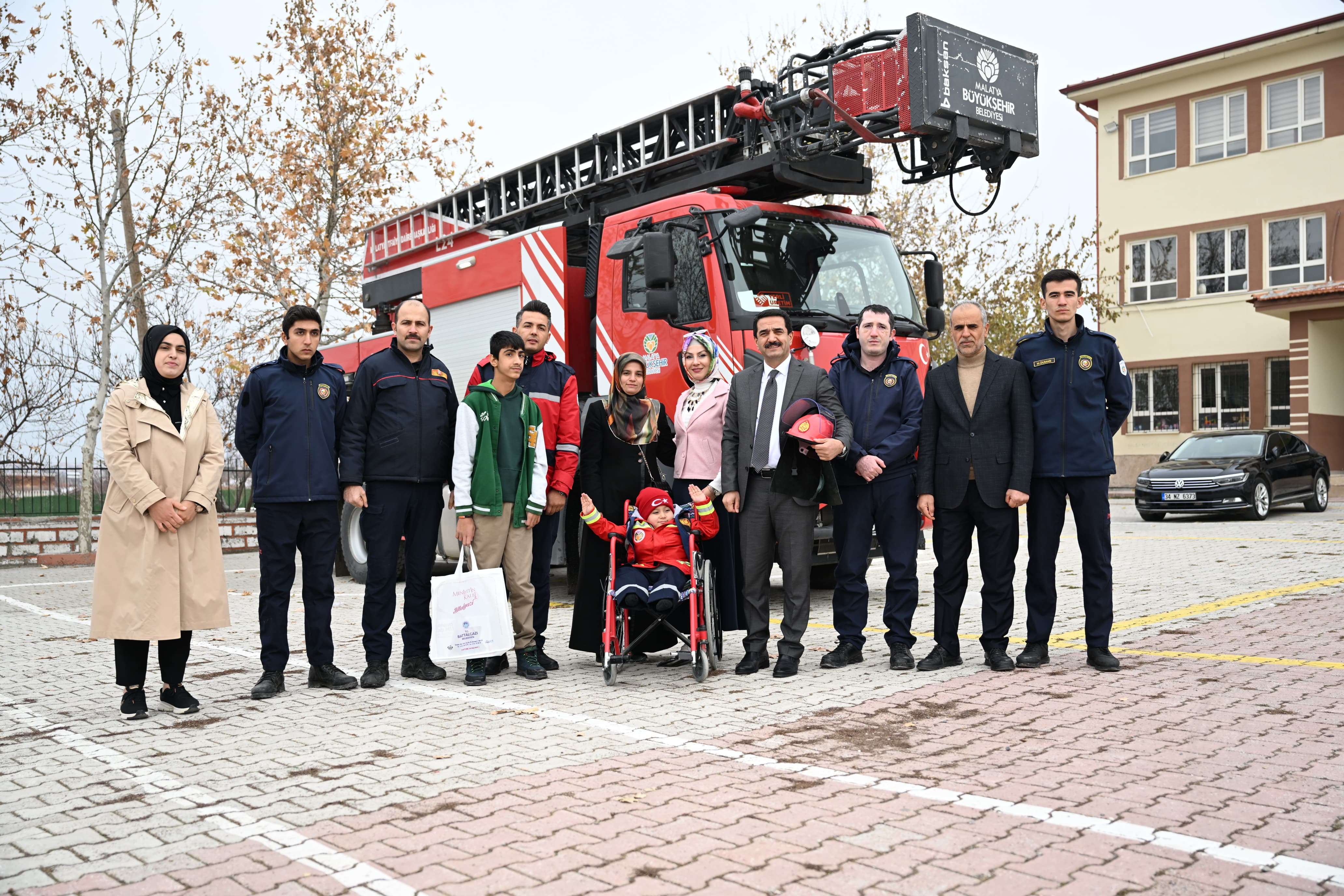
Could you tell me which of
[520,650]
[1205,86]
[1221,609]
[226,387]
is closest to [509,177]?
[520,650]

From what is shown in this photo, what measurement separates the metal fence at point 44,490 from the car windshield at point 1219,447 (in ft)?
50.8

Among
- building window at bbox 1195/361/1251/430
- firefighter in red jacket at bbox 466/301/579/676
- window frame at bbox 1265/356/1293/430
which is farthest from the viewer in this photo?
building window at bbox 1195/361/1251/430

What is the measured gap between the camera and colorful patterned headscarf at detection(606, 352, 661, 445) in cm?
684

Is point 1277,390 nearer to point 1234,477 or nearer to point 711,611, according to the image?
point 1234,477

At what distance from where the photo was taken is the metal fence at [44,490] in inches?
706

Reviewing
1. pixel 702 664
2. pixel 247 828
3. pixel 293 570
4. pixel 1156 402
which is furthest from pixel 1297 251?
pixel 247 828

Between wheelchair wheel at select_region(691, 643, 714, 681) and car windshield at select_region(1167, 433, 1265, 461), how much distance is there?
599 inches

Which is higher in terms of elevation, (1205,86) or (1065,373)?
(1205,86)

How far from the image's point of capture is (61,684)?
6.93 m

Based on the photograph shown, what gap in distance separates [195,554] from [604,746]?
259 centimetres

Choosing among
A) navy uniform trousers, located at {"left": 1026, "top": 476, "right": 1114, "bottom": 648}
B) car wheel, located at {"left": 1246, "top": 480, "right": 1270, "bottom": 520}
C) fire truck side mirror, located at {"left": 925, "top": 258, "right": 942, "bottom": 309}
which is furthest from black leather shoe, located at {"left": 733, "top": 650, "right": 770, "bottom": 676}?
car wheel, located at {"left": 1246, "top": 480, "right": 1270, "bottom": 520}

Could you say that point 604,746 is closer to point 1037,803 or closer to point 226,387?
point 1037,803

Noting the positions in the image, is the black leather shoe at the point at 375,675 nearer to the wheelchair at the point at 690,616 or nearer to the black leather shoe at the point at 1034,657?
the wheelchair at the point at 690,616

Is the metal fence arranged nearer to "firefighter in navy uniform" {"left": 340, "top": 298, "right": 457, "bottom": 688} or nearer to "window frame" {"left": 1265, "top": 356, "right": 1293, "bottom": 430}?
"firefighter in navy uniform" {"left": 340, "top": 298, "right": 457, "bottom": 688}
